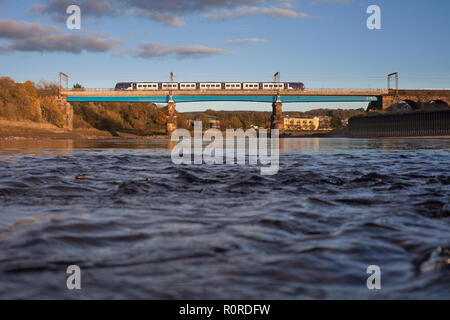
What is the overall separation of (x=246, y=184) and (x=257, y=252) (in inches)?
194

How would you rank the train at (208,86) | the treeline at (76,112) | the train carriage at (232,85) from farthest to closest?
the train carriage at (232,85)
the train at (208,86)
the treeline at (76,112)

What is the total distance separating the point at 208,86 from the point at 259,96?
12900mm

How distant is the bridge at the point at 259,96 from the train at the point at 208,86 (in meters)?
2.93

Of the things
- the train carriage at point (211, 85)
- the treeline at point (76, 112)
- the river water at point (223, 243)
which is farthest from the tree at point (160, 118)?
the river water at point (223, 243)

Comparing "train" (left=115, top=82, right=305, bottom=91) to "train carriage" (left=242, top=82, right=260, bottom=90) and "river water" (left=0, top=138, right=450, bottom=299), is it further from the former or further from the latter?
"river water" (left=0, top=138, right=450, bottom=299)

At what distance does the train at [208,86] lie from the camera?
9869cm

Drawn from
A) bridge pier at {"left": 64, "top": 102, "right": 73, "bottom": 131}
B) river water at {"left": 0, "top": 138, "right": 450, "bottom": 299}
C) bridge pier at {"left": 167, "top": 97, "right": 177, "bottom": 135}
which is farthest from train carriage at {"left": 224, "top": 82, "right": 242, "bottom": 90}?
river water at {"left": 0, "top": 138, "right": 450, "bottom": 299}

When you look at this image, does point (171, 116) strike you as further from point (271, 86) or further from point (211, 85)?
point (271, 86)

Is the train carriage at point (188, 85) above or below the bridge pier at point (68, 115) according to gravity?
above

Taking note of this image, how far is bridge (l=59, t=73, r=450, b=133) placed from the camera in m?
93.5

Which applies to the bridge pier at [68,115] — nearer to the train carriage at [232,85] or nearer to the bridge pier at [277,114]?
the train carriage at [232,85]

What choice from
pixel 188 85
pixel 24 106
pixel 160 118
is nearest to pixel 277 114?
pixel 188 85

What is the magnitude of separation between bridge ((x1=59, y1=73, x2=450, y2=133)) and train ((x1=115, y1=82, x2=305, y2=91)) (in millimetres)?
2930

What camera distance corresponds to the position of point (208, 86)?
100250 mm
